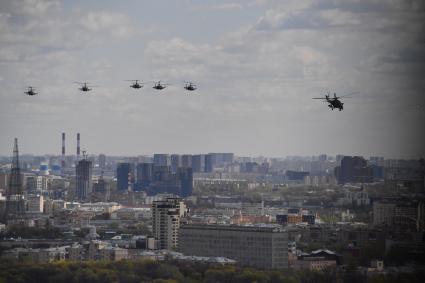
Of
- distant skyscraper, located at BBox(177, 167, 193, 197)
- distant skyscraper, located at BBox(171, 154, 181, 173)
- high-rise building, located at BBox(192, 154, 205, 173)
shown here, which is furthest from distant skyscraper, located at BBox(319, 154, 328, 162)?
high-rise building, located at BBox(192, 154, 205, 173)

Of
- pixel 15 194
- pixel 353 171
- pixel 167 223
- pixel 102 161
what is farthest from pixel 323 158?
pixel 102 161

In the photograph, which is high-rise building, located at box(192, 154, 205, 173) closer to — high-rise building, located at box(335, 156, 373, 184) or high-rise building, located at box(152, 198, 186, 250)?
high-rise building, located at box(335, 156, 373, 184)

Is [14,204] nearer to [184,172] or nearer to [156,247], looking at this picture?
[156,247]

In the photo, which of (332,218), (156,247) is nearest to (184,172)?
(332,218)

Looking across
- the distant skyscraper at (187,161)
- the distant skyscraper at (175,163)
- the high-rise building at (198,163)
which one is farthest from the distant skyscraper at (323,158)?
the high-rise building at (198,163)

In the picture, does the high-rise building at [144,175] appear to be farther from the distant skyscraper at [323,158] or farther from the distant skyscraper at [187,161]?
the distant skyscraper at [323,158]

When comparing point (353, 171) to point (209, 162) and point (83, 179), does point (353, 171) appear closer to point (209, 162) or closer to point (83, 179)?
point (83, 179)

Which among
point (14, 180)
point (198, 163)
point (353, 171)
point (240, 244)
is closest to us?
point (240, 244)
